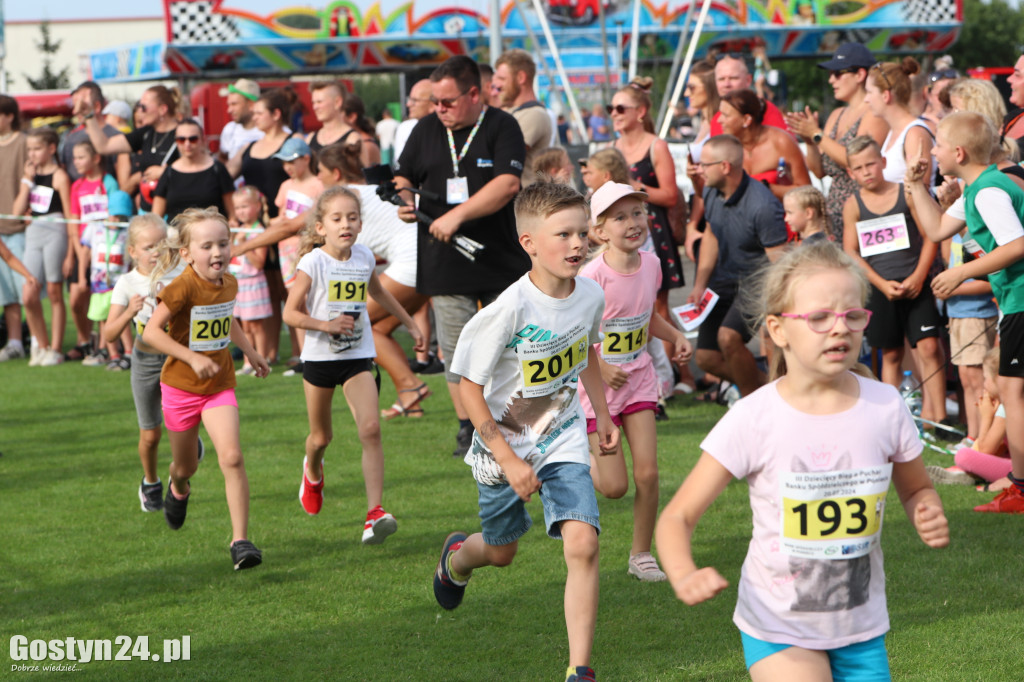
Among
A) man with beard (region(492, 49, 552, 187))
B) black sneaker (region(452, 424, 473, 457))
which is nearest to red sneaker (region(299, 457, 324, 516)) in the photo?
black sneaker (region(452, 424, 473, 457))

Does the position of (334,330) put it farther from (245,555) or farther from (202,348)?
(245,555)


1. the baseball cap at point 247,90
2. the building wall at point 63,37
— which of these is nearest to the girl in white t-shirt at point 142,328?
the baseball cap at point 247,90

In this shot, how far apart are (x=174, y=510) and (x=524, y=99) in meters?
4.39

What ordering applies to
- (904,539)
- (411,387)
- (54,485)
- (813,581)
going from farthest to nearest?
(411,387) → (54,485) → (904,539) → (813,581)

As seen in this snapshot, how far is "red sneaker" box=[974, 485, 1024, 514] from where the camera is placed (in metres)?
5.84

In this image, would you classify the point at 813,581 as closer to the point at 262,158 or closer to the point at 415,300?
the point at 415,300

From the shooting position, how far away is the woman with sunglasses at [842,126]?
813 centimetres

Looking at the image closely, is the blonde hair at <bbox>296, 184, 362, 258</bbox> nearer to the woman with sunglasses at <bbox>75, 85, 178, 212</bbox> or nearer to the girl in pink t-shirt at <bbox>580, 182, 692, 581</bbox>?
the girl in pink t-shirt at <bbox>580, 182, 692, 581</bbox>

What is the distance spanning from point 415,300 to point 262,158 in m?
2.97

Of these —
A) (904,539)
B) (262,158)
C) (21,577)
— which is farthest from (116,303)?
(262,158)

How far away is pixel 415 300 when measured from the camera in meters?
8.90

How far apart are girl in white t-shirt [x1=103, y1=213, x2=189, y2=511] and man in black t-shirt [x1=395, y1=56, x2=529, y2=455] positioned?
149cm

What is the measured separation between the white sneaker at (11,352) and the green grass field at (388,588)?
5.66m

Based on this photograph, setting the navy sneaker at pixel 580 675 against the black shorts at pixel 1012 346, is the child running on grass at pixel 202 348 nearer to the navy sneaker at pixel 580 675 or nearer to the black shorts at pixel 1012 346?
the navy sneaker at pixel 580 675
